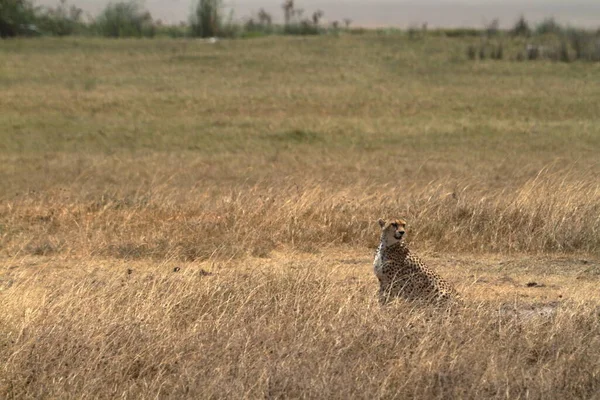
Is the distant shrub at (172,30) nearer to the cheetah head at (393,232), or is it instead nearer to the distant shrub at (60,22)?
the distant shrub at (60,22)

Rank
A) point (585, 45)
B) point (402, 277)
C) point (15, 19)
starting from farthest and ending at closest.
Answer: point (15, 19), point (585, 45), point (402, 277)

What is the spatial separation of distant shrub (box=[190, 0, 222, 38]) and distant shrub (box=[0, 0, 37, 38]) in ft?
24.4

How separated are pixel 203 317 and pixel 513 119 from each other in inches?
688

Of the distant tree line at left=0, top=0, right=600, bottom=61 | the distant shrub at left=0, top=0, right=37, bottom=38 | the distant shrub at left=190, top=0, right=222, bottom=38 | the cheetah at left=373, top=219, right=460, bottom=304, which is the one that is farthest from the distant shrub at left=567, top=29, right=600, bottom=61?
the cheetah at left=373, top=219, right=460, bottom=304

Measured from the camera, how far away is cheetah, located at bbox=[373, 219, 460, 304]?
5.97 m

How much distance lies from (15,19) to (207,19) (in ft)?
28.5

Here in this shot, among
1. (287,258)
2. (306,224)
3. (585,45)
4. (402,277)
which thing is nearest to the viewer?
(402,277)

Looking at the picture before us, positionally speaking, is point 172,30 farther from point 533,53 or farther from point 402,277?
point 402,277

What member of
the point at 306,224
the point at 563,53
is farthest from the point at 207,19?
the point at 306,224

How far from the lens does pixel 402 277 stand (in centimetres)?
612

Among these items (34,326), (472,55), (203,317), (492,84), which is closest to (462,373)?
(203,317)

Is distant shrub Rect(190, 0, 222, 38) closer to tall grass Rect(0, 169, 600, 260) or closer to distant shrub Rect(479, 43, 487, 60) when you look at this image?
distant shrub Rect(479, 43, 487, 60)

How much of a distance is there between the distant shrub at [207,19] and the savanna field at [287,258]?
22093mm

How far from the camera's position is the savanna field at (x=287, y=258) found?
483cm
